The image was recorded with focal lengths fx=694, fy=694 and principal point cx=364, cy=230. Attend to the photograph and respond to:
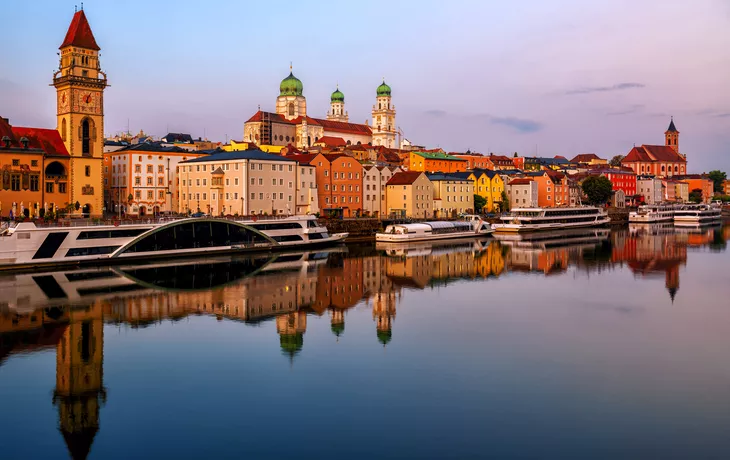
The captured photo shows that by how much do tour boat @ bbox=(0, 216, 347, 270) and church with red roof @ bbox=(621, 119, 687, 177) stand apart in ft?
455

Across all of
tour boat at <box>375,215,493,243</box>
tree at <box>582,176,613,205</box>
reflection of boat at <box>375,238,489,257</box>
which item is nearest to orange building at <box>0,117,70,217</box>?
reflection of boat at <box>375,238,489,257</box>

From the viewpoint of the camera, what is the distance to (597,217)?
99812 mm

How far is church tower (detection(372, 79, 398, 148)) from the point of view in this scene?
148375 mm

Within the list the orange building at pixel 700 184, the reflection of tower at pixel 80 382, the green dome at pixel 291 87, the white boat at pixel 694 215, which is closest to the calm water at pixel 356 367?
the reflection of tower at pixel 80 382

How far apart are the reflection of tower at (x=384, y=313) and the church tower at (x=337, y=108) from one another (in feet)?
396

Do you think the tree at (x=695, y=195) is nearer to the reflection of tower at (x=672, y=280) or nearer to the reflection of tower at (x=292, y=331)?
the reflection of tower at (x=672, y=280)

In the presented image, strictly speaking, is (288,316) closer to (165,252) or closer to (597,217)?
(165,252)

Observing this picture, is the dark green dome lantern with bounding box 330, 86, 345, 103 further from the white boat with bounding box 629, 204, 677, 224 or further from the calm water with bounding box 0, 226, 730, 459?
the calm water with bounding box 0, 226, 730, 459

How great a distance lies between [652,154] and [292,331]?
171 m

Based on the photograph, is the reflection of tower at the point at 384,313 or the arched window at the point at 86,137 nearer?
the reflection of tower at the point at 384,313

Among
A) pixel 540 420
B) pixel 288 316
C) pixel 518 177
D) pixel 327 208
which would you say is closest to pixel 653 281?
pixel 288 316

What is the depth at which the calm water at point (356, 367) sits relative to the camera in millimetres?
15812

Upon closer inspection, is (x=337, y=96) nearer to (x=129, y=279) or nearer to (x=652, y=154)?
(x=652, y=154)

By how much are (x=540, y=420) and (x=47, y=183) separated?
46721mm
